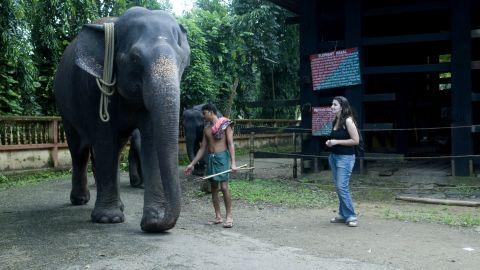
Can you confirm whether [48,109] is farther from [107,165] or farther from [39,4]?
[107,165]

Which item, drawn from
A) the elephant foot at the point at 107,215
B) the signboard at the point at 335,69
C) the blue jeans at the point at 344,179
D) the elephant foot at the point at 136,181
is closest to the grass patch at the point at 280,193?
the blue jeans at the point at 344,179

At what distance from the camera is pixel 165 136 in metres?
5.20

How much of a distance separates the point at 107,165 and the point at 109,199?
41 centimetres

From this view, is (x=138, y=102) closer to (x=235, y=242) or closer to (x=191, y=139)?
(x=235, y=242)

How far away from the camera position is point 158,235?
5.51 meters

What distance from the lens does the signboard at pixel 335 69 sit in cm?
1037

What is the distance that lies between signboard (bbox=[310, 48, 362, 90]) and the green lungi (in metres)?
4.82

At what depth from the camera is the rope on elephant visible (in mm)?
6027

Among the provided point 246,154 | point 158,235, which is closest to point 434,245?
point 158,235

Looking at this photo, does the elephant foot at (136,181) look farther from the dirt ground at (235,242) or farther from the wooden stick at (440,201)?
the wooden stick at (440,201)

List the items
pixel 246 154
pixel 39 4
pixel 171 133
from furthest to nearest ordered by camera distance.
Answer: pixel 246 154 < pixel 39 4 < pixel 171 133

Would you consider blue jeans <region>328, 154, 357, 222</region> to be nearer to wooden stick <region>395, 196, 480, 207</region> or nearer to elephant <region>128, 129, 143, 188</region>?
wooden stick <region>395, 196, 480, 207</region>

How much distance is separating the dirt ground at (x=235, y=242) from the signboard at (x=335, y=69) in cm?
350

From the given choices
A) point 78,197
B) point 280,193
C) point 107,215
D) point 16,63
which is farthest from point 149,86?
point 16,63
